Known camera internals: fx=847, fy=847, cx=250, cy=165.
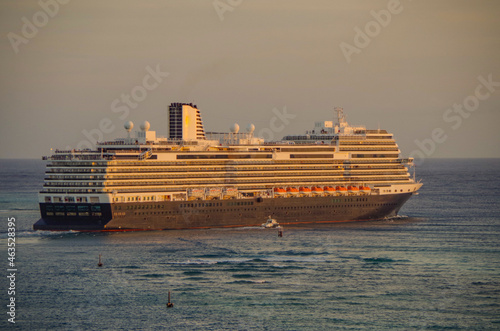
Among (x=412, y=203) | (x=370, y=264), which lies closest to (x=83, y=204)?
(x=370, y=264)

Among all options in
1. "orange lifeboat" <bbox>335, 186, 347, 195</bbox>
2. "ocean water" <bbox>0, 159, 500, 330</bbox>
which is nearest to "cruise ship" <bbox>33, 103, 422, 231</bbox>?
"orange lifeboat" <bbox>335, 186, 347, 195</bbox>

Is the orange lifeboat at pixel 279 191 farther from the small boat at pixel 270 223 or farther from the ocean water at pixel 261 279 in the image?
the ocean water at pixel 261 279

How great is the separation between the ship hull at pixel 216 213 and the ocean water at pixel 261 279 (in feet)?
6.54

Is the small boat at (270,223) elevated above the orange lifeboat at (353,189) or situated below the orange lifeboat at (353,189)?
below

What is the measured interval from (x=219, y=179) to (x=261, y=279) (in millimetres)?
32685

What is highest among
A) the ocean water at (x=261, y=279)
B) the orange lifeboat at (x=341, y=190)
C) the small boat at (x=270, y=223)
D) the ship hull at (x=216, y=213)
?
the orange lifeboat at (x=341, y=190)

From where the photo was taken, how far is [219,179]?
320 feet

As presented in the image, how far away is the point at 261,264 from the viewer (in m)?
71.6

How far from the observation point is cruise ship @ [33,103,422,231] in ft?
292

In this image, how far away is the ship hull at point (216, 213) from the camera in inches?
3469

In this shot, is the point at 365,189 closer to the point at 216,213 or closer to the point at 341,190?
the point at 341,190

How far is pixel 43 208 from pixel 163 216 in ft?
41.3

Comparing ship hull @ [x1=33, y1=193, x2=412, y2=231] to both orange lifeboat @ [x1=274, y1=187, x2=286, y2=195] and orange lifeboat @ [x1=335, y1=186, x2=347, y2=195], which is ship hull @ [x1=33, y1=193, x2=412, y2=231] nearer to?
orange lifeboat @ [x1=335, y1=186, x2=347, y2=195]

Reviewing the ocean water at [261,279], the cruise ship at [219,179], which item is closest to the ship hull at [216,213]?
the cruise ship at [219,179]
